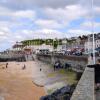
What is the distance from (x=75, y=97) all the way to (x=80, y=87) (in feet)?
6.61

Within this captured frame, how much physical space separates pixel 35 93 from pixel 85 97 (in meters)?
21.7

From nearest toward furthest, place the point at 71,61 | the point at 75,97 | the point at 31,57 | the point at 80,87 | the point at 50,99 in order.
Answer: the point at 75,97 → the point at 80,87 → the point at 50,99 → the point at 71,61 → the point at 31,57

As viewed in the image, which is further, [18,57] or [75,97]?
[18,57]

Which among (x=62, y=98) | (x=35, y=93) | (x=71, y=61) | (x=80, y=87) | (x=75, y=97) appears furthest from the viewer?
(x=71, y=61)

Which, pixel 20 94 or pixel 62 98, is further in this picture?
pixel 20 94

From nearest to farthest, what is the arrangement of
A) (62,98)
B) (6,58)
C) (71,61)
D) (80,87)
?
(80,87) < (62,98) < (71,61) < (6,58)

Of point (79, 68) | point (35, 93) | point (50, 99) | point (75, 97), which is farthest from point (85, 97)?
point (79, 68)

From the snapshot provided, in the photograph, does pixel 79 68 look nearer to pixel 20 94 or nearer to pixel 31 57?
pixel 20 94

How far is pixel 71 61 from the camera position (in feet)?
177

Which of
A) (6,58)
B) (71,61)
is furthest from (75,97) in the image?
(6,58)

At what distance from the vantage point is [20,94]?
33.8 meters

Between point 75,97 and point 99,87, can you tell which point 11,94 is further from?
point 75,97

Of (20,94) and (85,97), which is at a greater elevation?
(85,97)

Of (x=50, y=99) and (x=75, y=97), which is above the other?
(x=75, y=97)
